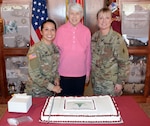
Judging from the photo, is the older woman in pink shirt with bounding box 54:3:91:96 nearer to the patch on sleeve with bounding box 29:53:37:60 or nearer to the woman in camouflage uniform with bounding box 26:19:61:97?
the woman in camouflage uniform with bounding box 26:19:61:97

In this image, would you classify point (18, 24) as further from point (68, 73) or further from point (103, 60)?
point (103, 60)

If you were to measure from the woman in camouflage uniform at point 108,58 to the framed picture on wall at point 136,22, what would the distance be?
1256 mm

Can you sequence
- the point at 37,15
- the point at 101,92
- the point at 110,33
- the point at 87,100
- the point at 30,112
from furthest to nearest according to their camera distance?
the point at 37,15, the point at 101,92, the point at 110,33, the point at 87,100, the point at 30,112

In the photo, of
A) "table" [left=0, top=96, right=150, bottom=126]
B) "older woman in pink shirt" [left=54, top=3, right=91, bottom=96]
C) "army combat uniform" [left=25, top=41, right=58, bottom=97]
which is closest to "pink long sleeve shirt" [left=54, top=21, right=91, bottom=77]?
"older woman in pink shirt" [left=54, top=3, right=91, bottom=96]

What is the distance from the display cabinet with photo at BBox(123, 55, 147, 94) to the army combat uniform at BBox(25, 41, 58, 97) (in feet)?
5.67

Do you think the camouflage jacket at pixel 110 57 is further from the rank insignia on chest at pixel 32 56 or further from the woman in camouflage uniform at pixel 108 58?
the rank insignia on chest at pixel 32 56

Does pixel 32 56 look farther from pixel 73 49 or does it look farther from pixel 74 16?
pixel 74 16

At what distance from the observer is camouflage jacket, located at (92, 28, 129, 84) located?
83.3 inches

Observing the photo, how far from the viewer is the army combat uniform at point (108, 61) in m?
2.12

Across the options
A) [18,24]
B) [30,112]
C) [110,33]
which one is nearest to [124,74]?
[110,33]

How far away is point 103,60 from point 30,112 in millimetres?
896

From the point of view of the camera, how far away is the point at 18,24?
131 inches

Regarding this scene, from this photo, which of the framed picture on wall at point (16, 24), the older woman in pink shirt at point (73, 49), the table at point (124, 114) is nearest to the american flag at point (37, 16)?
the framed picture on wall at point (16, 24)

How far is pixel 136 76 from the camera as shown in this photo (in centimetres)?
358
